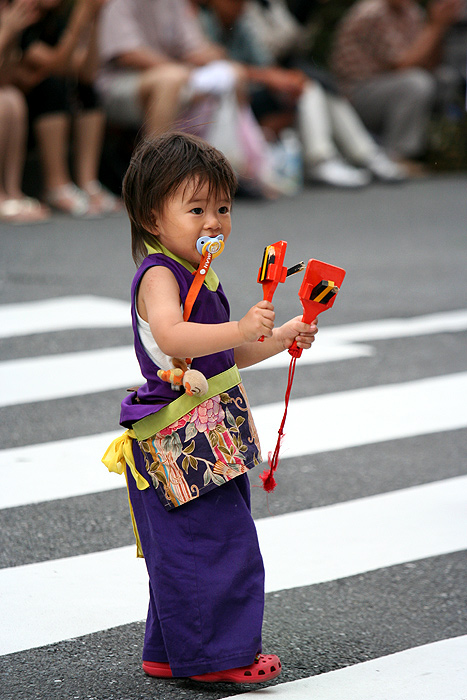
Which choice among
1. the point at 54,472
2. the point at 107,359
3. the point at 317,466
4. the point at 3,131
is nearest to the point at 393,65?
the point at 3,131

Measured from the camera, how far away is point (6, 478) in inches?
133

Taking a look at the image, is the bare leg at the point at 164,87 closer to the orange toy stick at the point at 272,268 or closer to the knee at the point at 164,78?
the knee at the point at 164,78

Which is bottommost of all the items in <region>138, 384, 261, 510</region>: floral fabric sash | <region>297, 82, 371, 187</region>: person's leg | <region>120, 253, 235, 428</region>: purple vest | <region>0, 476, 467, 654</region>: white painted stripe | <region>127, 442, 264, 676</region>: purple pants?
<region>297, 82, 371, 187</region>: person's leg

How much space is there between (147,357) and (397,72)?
10.8 metres

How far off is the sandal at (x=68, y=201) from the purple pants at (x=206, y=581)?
6978mm

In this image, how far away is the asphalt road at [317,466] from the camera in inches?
91.2

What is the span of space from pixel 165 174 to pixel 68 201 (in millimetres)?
7070

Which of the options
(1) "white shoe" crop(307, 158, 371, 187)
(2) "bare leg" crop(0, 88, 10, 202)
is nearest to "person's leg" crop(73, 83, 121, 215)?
(2) "bare leg" crop(0, 88, 10, 202)

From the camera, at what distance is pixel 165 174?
2090 millimetres

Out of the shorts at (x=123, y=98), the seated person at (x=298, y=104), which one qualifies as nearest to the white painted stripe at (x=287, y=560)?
the shorts at (x=123, y=98)

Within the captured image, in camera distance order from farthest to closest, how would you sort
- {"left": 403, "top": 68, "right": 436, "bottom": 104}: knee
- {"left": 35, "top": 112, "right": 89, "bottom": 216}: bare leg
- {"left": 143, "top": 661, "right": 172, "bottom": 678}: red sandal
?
{"left": 403, "top": 68, "right": 436, "bottom": 104}: knee < {"left": 35, "top": 112, "right": 89, "bottom": 216}: bare leg < {"left": 143, "top": 661, "right": 172, "bottom": 678}: red sandal

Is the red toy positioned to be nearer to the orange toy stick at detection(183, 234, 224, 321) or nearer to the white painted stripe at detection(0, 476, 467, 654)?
the orange toy stick at detection(183, 234, 224, 321)

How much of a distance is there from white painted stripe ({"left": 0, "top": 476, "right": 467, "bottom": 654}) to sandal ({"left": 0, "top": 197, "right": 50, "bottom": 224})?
18.0 feet

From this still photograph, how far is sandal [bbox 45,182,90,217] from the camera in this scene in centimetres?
897
